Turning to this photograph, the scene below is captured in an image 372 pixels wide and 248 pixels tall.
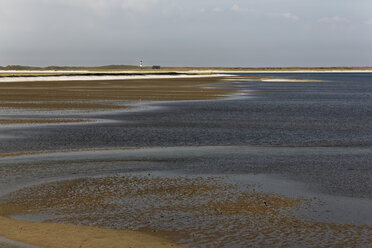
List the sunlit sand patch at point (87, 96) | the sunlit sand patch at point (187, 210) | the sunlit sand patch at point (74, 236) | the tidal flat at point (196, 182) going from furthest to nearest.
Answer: the sunlit sand patch at point (87, 96)
the tidal flat at point (196, 182)
the sunlit sand patch at point (187, 210)
the sunlit sand patch at point (74, 236)

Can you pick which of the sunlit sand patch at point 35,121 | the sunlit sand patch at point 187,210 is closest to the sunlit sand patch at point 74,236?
the sunlit sand patch at point 187,210

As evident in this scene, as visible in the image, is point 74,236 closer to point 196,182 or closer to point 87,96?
point 196,182

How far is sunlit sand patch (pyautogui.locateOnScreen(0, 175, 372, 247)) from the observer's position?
8891 mm

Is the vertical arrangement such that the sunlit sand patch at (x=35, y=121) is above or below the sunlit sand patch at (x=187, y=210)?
above

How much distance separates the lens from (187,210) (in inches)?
415

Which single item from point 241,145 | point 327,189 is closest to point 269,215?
point 327,189

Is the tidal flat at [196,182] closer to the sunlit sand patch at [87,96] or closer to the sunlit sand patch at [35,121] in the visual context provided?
the sunlit sand patch at [35,121]

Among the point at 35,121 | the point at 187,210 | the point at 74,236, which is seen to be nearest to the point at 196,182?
the point at 187,210

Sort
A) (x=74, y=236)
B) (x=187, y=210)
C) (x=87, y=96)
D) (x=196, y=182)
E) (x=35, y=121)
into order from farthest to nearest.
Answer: (x=87, y=96), (x=35, y=121), (x=196, y=182), (x=187, y=210), (x=74, y=236)

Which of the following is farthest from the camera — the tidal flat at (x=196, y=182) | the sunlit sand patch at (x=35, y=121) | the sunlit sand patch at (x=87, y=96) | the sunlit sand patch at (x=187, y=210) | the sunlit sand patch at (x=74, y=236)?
the sunlit sand patch at (x=87, y=96)

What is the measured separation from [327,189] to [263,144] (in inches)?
294

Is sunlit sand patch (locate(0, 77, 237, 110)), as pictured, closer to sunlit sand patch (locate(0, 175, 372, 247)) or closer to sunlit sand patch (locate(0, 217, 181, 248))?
sunlit sand patch (locate(0, 175, 372, 247))

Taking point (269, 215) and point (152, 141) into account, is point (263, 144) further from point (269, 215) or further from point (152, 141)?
point (269, 215)

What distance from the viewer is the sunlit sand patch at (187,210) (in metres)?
8.89
